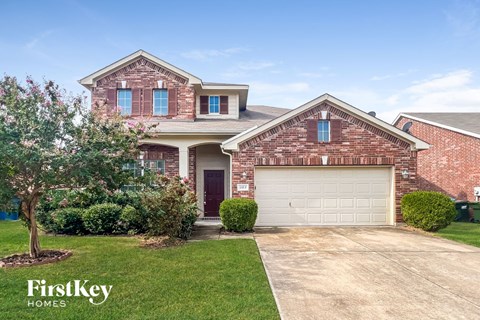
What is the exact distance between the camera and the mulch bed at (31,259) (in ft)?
20.0

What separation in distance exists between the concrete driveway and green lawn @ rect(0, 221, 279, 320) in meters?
0.47

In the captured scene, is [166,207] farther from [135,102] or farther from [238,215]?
[135,102]

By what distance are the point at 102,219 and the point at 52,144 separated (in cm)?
428

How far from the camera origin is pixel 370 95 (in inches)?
699

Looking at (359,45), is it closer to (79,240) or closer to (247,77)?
(247,77)

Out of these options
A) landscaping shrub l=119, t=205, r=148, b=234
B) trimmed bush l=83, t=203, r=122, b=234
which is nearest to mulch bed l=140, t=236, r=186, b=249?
landscaping shrub l=119, t=205, r=148, b=234

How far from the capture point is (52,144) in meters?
5.86

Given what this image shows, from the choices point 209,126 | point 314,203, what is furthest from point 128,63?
point 314,203

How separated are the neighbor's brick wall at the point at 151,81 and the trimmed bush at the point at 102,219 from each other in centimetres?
562

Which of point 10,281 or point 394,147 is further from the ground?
point 394,147

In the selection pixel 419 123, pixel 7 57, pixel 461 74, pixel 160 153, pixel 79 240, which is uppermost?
pixel 461 74

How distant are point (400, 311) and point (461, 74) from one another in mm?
17864

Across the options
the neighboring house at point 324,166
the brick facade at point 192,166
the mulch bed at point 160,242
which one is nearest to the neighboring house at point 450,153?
the neighboring house at point 324,166

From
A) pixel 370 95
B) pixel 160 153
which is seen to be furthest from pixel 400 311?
pixel 370 95
